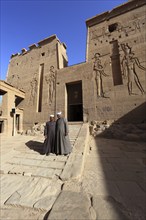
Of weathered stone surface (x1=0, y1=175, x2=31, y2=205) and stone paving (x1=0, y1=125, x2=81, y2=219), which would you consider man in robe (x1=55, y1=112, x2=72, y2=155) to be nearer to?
stone paving (x1=0, y1=125, x2=81, y2=219)

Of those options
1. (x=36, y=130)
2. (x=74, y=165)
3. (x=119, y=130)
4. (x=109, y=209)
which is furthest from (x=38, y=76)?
(x=109, y=209)

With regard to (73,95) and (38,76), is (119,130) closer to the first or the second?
(73,95)

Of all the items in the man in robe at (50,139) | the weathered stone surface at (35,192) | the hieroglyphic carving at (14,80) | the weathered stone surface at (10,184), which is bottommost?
the weathered stone surface at (10,184)

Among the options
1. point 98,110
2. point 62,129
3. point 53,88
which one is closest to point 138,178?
point 62,129

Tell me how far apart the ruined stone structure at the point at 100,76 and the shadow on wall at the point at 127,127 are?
0.10 metres

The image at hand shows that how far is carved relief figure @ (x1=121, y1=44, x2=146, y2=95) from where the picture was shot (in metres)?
9.28

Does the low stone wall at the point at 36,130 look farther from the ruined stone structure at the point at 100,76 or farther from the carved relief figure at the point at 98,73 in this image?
the carved relief figure at the point at 98,73

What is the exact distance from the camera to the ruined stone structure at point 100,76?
948 cm

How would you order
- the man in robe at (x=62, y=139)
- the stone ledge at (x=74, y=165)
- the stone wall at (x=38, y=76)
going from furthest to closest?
the stone wall at (x=38, y=76) → the man in robe at (x=62, y=139) → the stone ledge at (x=74, y=165)

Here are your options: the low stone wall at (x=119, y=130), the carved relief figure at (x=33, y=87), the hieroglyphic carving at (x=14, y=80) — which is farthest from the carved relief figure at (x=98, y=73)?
the hieroglyphic carving at (x=14, y=80)

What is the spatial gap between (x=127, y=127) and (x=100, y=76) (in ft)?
16.9

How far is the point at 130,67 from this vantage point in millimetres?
9703

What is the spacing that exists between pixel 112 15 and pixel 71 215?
621 inches

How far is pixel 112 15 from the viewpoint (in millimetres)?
11820
